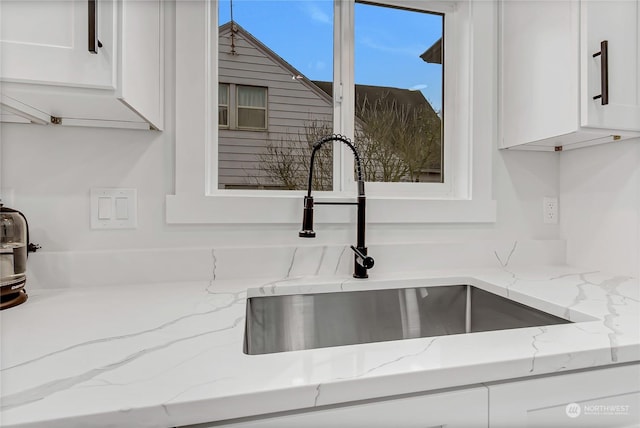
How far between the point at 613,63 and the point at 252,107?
118 centimetres

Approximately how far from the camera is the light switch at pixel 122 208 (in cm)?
113

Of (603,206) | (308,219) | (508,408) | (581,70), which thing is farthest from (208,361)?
(603,206)

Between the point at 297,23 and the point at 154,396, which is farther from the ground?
the point at 297,23

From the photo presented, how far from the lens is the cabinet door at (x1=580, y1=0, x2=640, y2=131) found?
1.05 meters

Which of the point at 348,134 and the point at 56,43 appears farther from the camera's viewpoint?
the point at 348,134

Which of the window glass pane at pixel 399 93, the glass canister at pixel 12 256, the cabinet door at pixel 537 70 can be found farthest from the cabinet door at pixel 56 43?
the cabinet door at pixel 537 70

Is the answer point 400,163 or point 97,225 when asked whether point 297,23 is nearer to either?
point 400,163

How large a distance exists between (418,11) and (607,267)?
1248 millimetres

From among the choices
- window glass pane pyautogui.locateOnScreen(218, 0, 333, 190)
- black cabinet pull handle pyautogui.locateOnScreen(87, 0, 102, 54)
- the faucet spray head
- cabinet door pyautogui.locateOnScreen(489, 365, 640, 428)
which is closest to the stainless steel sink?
the faucet spray head

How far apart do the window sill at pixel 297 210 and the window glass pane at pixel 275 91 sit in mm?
124

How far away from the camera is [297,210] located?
1258 millimetres

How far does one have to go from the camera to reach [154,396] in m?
0.47

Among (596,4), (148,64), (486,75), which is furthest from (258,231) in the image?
(596,4)

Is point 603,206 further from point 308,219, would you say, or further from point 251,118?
point 251,118
